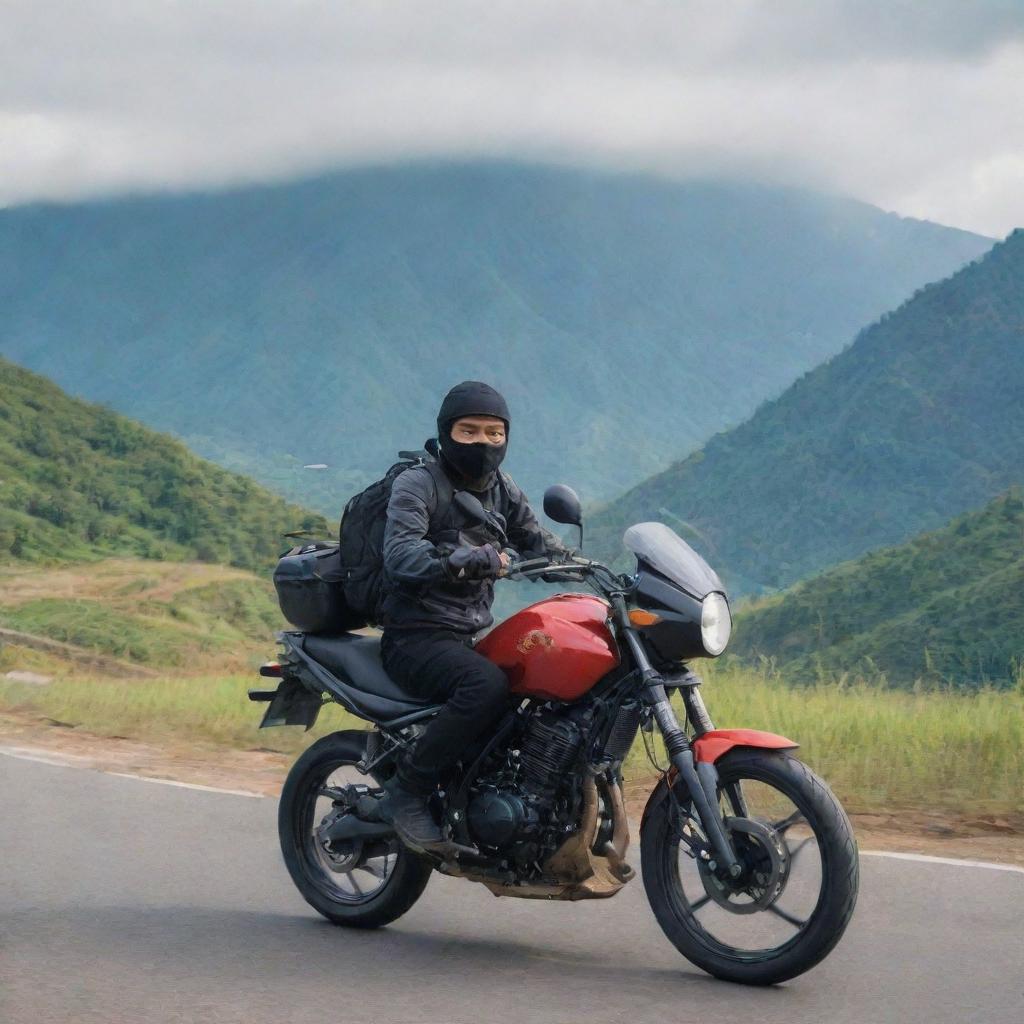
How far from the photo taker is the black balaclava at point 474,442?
6414 mm

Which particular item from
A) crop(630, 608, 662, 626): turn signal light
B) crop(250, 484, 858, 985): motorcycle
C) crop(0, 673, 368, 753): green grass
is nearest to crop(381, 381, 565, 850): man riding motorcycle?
crop(250, 484, 858, 985): motorcycle

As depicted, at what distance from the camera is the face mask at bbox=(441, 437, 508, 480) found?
21.2ft

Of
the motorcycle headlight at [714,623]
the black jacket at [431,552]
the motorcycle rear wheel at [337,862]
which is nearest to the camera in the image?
the motorcycle headlight at [714,623]

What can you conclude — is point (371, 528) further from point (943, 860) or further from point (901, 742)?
point (901, 742)

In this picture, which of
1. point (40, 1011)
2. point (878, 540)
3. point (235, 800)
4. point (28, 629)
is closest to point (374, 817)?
point (40, 1011)

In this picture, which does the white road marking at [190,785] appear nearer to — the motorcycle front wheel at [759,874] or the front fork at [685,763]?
the motorcycle front wheel at [759,874]

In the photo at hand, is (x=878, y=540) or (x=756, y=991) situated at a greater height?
(x=878, y=540)

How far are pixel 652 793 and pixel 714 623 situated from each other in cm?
65

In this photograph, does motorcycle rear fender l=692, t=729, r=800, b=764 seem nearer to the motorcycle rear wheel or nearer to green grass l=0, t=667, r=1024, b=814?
the motorcycle rear wheel

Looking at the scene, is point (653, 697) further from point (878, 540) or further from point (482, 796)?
point (878, 540)

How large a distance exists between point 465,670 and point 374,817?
3.15 feet

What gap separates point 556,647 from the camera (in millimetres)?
6121

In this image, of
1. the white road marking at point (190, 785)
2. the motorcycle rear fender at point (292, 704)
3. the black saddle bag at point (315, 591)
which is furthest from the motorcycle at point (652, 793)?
the white road marking at point (190, 785)

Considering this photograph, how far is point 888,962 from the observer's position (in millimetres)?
6168
